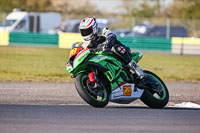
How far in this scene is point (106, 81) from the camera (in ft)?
24.3

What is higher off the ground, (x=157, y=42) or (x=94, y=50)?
(x=94, y=50)

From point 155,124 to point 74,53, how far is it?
191 cm

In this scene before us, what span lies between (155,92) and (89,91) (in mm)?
1346

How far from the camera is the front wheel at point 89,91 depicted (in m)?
6.89

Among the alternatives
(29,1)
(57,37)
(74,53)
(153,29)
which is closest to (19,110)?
(74,53)

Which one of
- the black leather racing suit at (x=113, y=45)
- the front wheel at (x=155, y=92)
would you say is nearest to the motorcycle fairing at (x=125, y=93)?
the front wheel at (x=155, y=92)

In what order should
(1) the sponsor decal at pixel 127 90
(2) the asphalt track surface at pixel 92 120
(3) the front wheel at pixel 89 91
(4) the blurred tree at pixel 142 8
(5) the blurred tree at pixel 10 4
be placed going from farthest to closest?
(4) the blurred tree at pixel 142 8 → (5) the blurred tree at pixel 10 4 → (1) the sponsor decal at pixel 127 90 → (3) the front wheel at pixel 89 91 → (2) the asphalt track surface at pixel 92 120

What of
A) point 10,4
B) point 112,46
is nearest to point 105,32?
point 112,46

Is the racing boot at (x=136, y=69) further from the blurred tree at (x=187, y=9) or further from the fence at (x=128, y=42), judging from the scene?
the blurred tree at (x=187, y=9)

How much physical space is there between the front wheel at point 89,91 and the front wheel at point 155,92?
32.0 inches

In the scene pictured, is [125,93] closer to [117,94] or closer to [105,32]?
[117,94]

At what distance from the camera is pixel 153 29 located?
35438mm

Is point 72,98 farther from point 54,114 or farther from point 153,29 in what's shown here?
point 153,29

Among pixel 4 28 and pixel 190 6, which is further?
pixel 190 6
